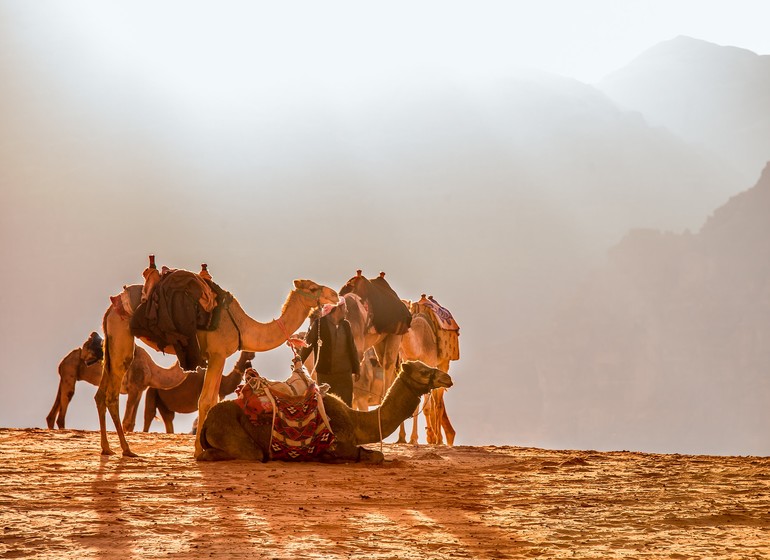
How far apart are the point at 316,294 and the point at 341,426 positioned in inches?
Result: 99.2

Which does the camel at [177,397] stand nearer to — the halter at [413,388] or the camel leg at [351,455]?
the camel leg at [351,455]

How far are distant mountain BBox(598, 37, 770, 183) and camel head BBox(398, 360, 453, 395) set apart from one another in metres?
117

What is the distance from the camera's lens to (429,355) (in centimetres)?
1633

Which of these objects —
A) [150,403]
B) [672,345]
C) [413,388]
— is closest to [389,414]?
[413,388]

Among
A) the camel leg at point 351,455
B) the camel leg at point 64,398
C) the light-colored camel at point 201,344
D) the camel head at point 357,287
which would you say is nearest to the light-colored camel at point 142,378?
the camel leg at point 64,398

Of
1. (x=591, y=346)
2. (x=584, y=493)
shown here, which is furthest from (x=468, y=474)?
(x=591, y=346)

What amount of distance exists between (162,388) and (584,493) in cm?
1398

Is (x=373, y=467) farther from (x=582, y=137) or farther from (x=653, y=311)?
(x=582, y=137)

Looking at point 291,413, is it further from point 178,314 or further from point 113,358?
point 113,358

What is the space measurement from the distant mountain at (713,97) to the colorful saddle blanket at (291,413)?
4639 inches

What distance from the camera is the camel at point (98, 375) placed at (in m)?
18.9

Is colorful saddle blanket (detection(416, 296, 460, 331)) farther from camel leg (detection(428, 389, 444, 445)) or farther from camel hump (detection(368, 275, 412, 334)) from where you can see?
camel hump (detection(368, 275, 412, 334))

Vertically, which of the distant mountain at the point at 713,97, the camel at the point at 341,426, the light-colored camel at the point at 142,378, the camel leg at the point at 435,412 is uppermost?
the distant mountain at the point at 713,97

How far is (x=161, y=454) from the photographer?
10.9 m
